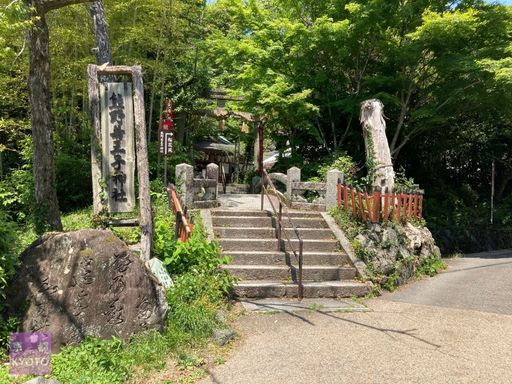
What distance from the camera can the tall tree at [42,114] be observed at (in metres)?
6.75

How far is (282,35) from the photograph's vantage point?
14.0m

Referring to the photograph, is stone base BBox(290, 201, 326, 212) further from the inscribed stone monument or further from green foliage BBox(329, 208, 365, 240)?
the inscribed stone monument

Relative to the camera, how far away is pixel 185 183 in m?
9.63

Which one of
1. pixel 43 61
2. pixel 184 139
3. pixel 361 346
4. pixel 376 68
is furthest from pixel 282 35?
pixel 361 346

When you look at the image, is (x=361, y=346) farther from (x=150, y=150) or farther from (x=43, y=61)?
(x=150, y=150)

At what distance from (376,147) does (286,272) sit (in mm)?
4061

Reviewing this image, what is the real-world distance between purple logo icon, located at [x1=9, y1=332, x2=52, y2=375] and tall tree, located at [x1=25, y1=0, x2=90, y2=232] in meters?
3.22

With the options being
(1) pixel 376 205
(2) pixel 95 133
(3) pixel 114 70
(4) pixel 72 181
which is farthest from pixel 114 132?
(4) pixel 72 181

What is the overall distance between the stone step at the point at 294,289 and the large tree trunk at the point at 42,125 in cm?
336

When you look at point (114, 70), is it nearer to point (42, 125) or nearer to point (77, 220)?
point (42, 125)

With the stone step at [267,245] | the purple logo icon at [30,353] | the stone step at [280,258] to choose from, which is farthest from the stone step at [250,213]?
the purple logo icon at [30,353]

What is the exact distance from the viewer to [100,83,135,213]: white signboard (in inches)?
247

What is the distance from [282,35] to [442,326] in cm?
Answer: 1061

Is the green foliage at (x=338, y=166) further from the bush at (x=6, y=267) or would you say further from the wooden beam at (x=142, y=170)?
the bush at (x=6, y=267)
